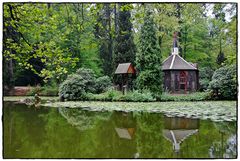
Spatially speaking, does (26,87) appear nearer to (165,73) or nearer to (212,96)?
(165,73)

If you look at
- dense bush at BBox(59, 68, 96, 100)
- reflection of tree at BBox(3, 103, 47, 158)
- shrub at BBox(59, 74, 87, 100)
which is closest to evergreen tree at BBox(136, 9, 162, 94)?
dense bush at BBox(59, 68, 96, 100)

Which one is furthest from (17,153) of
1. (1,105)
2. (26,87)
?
(26,87)

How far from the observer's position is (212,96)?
6.71m

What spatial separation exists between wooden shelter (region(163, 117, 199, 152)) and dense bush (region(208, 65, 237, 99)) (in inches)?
28.0

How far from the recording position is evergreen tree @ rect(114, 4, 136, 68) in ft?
19.1

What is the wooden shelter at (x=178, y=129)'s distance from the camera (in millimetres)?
5582

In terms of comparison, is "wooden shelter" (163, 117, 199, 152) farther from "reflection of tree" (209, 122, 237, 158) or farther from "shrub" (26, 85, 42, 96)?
"shrub" (26, 85, 42, 96)

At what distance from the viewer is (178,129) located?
625 cm

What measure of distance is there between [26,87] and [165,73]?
9.20 ft

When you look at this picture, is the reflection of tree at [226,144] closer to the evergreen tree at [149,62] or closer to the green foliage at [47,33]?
the evergreen tree at [149,62]

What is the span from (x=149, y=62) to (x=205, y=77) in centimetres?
188

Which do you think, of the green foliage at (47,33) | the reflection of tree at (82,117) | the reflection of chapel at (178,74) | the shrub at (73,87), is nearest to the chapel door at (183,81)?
the reflection of chapel at (178,74)

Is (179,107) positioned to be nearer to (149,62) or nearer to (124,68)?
(124,68)

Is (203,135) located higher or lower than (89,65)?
lower
